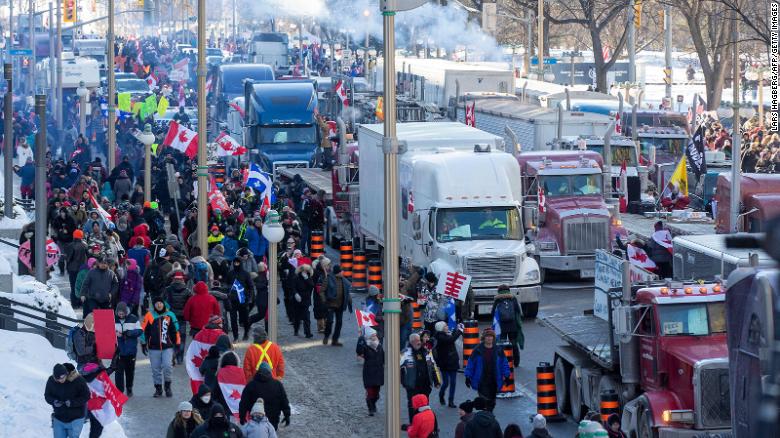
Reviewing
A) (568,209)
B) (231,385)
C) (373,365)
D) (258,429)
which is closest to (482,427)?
(258,429)

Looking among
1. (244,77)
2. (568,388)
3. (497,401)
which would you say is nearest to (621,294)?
(568,388)

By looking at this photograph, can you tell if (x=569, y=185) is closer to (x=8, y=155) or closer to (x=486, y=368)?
(x=8, y=155)

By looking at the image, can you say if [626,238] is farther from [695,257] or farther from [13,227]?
[13,227]

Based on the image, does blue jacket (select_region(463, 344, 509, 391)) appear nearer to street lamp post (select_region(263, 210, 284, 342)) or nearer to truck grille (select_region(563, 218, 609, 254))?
street lamp post (select_region(263, 210, 284, 342))

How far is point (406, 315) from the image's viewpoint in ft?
71.6

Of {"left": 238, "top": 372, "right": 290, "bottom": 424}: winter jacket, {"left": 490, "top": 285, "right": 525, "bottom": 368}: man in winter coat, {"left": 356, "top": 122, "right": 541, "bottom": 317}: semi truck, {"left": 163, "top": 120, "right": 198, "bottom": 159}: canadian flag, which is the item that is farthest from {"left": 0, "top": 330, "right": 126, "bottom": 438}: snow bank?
{"left": 163, "top": 120, "right": 198, "bottom": 159}: canadian flag

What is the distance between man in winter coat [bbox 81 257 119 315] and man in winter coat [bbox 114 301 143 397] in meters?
3.43

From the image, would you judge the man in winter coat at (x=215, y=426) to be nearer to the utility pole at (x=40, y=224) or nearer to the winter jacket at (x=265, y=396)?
the winter jacket at (x=265, y=396)

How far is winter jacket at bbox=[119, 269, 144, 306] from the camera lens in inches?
966

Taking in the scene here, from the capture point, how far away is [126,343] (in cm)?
2000

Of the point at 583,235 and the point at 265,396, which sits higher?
the point at 583,235

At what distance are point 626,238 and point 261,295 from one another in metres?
9.03

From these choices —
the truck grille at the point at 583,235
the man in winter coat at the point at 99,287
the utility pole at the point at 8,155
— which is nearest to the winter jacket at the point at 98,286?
the man in winter coat at the point at 99,287

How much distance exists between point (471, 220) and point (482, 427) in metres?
12.2
